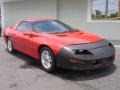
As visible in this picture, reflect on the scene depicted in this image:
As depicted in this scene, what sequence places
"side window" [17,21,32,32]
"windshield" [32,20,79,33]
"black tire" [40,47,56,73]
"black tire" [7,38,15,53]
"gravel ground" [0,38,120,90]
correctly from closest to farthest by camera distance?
"gravel ground" [0,38,120,90] < "black tire" [40,47,56,73] < "windshield" [32,20,79,33] < "side window" [17,21,32,32] < "black tire" [7,38,15,53]

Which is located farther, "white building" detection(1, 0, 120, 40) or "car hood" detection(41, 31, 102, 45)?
"white building" detection(1, 0, 120, 40)

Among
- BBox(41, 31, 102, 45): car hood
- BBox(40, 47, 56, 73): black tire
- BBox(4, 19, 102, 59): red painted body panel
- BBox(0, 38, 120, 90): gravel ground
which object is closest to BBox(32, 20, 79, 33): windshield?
BBox(4, 19, 102, 59): red painted body panel

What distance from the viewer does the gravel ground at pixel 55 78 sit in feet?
19.2

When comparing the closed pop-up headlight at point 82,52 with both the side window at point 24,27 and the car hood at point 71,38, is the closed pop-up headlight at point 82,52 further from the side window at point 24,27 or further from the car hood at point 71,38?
the side window at point 24,27

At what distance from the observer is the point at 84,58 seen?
6.31 m

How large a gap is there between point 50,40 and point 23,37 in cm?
152

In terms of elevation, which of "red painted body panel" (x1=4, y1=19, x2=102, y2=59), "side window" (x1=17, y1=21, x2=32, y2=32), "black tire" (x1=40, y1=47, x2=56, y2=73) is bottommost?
"black tire" (x1=40, y1=47, x2=56, y2=73)

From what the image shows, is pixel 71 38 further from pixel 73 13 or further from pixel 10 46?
pixel 73 13

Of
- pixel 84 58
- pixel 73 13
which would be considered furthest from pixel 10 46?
pixel 73 13

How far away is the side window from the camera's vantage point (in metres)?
8.39

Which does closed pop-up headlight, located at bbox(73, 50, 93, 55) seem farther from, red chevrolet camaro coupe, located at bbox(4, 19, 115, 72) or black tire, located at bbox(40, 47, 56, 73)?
black tire, located at bbox(40, 47, 56, 73)

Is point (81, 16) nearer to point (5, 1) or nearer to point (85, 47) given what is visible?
point (5, 1)

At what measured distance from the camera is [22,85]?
6.00 meters

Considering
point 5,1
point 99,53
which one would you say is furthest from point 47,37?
point 5,1
